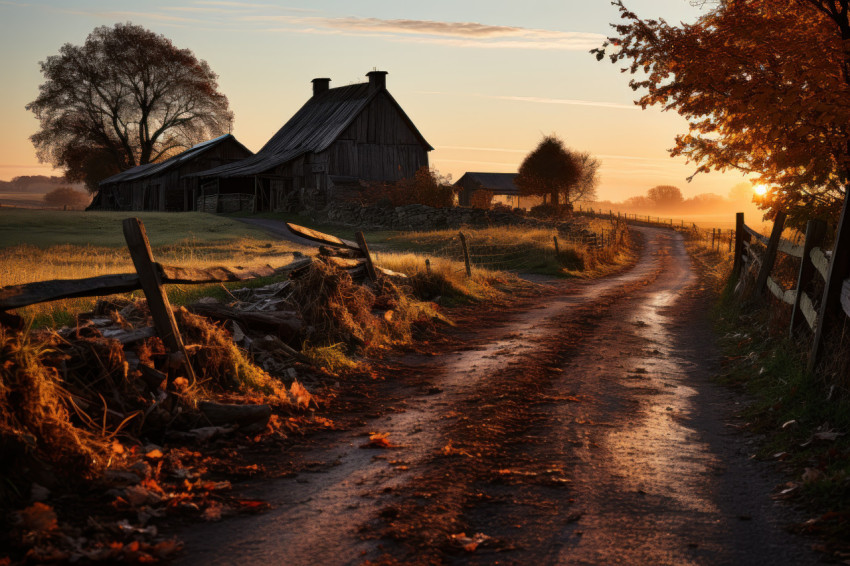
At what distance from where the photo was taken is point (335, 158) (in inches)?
1848

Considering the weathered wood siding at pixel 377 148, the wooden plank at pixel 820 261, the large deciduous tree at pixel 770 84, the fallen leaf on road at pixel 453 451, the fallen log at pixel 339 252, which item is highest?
the weathered wood siding at pixel 377 148

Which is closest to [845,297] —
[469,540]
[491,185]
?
[469,540]

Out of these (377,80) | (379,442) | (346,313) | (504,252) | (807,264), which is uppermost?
(377,80)

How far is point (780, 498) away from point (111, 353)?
18.7ft

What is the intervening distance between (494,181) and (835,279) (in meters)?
79.1

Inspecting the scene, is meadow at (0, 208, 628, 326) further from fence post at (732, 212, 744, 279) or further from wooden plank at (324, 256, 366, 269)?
fence post at (732, 212, 744, 279)

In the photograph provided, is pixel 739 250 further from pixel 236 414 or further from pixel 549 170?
pixel 549 170

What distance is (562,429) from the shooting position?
7.14 metres

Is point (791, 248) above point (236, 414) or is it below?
above

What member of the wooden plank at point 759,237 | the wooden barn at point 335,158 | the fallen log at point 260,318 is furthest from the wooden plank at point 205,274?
the wooden barn at point 335,158

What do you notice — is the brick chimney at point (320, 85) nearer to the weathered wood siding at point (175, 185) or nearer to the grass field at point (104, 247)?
the weathered wood siding at point (175, 185)

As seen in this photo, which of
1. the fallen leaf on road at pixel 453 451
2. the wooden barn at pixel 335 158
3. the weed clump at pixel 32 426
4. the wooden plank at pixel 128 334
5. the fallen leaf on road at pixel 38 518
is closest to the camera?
the fallen leaf on road at pixel 38 518

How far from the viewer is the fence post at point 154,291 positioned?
725 cm

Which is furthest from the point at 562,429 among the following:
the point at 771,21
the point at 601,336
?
the point at 771,21
